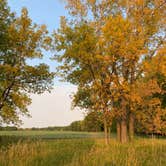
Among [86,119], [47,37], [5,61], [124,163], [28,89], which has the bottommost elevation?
[124,163]

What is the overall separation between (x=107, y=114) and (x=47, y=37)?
10.1 meters

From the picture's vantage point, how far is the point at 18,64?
31844 millimetres

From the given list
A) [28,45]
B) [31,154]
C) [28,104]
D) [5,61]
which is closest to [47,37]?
[28,45]

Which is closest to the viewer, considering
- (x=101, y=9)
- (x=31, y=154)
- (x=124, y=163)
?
(x=124, y=163)

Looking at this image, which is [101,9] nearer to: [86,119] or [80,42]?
[80,42]

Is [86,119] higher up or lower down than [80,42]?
lower down

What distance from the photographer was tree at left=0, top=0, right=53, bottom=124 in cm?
3123

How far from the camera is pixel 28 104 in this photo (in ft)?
106

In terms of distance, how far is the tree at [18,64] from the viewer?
31.2 metres

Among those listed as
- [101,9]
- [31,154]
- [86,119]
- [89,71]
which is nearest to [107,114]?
[89,71]

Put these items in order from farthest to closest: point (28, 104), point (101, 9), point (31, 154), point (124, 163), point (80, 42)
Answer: point (101, 9) < point (28, 104) < point (80, 42) < point (31, 154) < point (124, 163)

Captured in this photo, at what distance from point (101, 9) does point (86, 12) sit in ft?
5.22

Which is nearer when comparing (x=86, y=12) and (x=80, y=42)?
(x=80, y=42)

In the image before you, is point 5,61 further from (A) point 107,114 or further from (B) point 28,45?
(A) point 107,114
